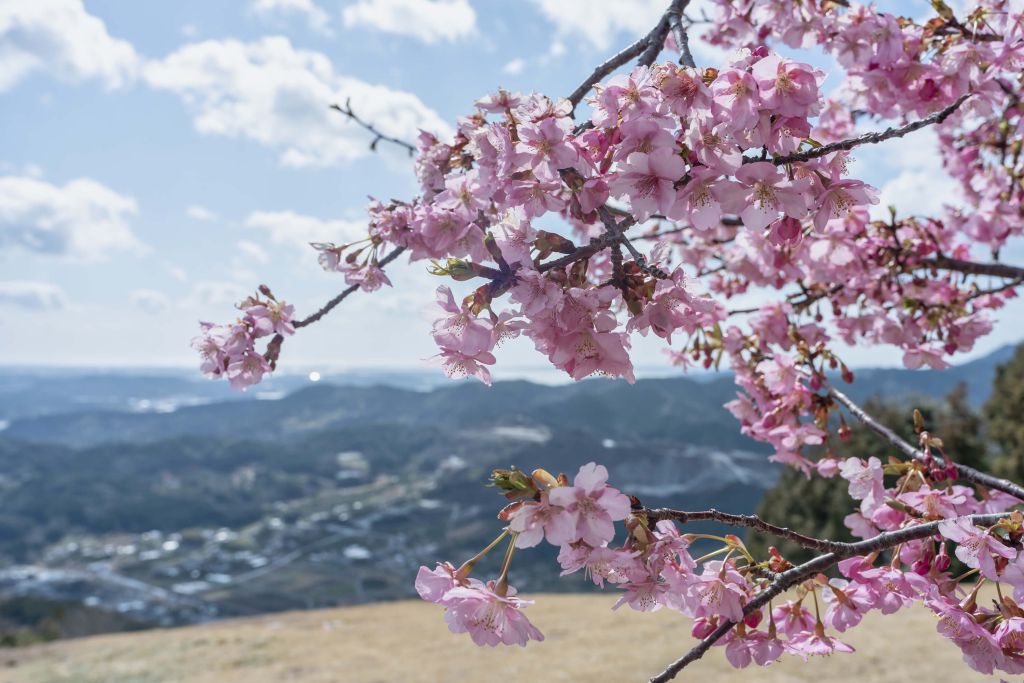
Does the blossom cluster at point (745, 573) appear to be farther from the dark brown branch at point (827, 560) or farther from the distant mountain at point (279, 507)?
the distant mountain at point (279, 507)

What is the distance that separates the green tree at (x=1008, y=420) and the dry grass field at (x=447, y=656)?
507 inches

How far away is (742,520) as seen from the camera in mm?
1557

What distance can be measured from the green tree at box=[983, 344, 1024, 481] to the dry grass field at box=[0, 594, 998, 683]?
507 inches

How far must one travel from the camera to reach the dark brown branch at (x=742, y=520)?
4.54 feet

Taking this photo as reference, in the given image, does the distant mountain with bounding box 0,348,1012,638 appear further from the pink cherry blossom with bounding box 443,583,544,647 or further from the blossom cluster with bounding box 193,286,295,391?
the pink cherry blossom with bounding box 443,583,544,647

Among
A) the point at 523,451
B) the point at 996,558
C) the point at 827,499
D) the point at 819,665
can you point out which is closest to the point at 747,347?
the point at 996,558

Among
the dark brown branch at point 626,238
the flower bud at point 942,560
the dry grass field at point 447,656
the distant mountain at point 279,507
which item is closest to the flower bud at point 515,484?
the dark brown branch at point 626,238

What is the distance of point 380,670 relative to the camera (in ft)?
47.1

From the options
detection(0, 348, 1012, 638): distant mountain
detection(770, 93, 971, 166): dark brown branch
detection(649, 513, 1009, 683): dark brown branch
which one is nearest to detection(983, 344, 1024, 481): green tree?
detection(649, 513, 1009, 683): dark brown branch

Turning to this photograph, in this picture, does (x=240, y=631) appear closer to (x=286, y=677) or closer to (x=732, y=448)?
(x=286, y=677)

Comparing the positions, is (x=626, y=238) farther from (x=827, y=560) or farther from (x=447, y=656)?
(x=447, y=656)

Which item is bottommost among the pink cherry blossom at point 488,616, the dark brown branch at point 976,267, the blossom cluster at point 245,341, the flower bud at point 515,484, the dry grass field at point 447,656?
the dry grass field at point 447,656

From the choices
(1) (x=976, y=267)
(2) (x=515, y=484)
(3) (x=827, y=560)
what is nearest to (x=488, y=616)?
(2) (x=515, y=484)

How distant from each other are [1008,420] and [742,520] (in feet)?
102
